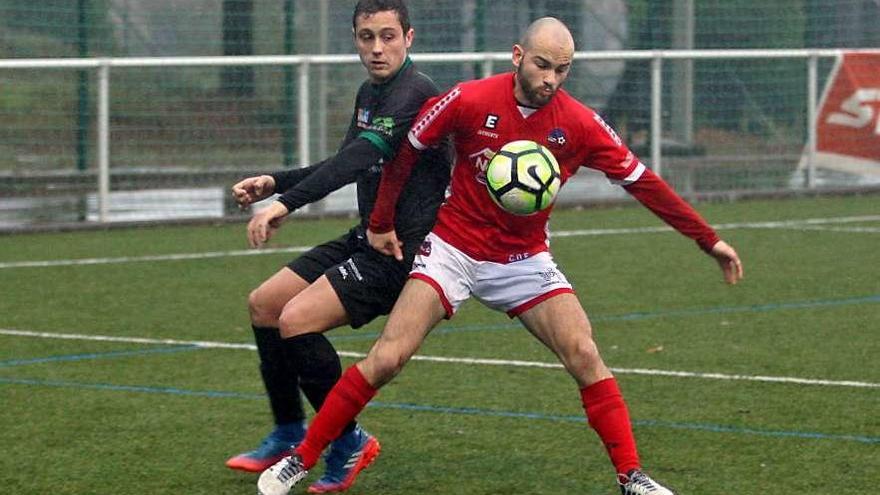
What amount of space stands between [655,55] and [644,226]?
304cm

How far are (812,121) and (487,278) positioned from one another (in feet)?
44.9

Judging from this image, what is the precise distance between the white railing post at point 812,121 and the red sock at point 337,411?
45.3 feet

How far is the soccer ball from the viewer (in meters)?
6.16

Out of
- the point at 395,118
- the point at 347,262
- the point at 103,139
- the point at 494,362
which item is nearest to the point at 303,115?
the point at 103,139

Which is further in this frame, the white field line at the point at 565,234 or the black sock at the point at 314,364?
the white field line at the point at 565,234

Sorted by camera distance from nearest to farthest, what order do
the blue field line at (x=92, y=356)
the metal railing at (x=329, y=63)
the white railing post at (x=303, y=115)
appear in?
the blue field line at (x=92, y=356) < the metal railing at (x=329, y=63) < the white railing post at (x=303, y=115)

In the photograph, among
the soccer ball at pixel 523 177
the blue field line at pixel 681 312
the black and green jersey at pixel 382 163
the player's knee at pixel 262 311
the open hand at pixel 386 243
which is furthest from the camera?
the blue field line at pixel 681 312

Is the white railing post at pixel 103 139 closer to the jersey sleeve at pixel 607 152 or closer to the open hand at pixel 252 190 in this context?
the open hand at pixel 252 190

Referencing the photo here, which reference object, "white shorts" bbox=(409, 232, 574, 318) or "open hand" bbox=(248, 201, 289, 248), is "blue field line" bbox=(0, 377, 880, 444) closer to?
"white shorts" bbox=(409, 232, 574, 318)

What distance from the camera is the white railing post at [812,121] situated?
764 inches

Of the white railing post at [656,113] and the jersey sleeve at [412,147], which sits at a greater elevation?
the jersey sleeve at [412,147]

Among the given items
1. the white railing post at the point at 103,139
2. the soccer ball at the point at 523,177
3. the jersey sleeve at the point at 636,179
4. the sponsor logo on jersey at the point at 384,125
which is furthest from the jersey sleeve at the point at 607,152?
the white railing post at the point at 103,139

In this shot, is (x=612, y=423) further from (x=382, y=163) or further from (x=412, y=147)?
(x=382, y=163)

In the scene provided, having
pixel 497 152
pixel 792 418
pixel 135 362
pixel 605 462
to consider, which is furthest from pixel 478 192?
pixel 135 362
